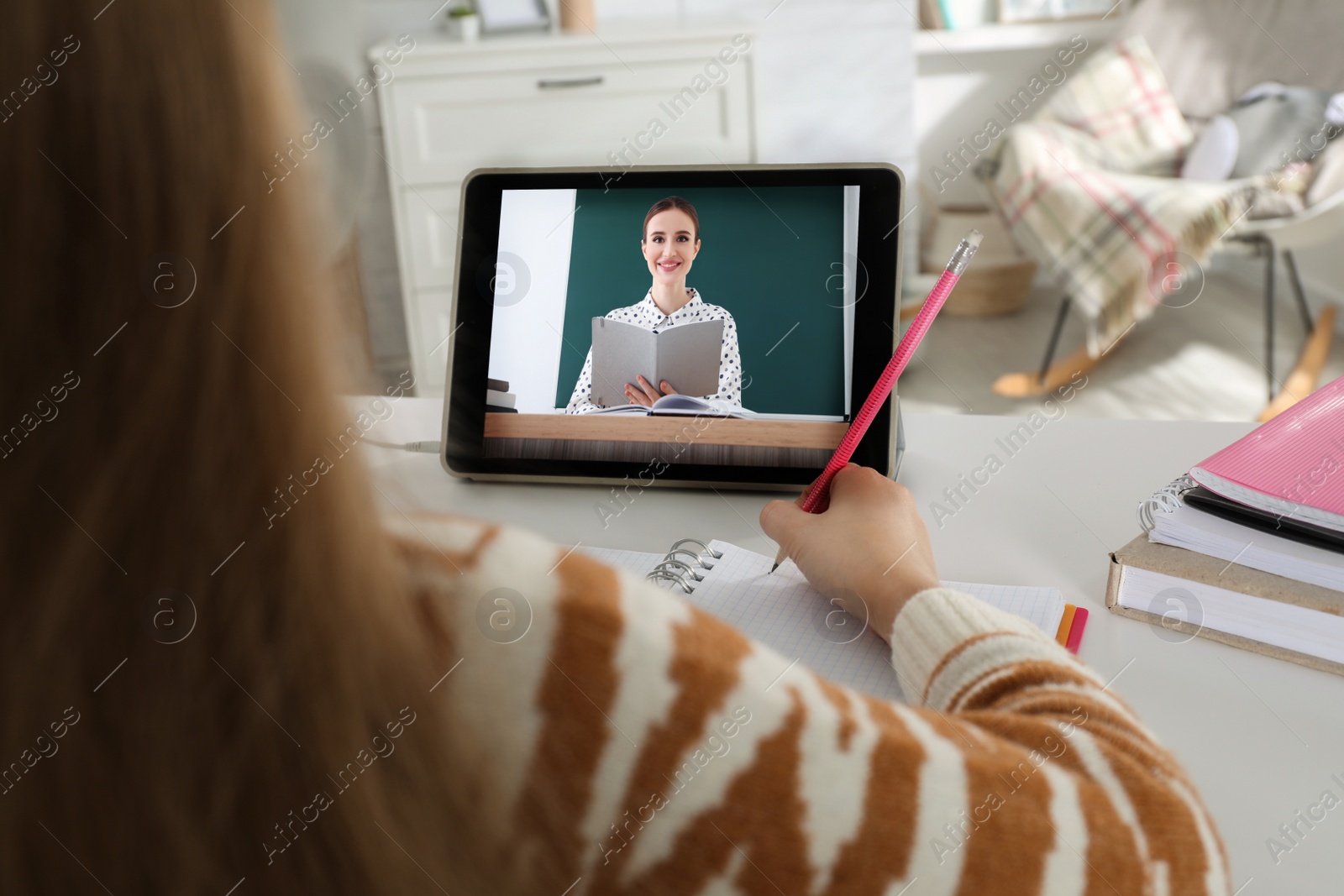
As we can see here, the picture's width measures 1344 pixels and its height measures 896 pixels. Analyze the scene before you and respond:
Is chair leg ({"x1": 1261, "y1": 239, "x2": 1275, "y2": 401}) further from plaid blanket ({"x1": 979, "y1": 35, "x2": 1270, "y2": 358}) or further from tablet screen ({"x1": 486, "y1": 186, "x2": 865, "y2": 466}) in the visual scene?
tablet screen ({"x1": 486, "y1": 186, "x2": 865, "y2": 466})

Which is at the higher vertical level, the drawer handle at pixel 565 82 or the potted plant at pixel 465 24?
the potted plant at pixel 465 24

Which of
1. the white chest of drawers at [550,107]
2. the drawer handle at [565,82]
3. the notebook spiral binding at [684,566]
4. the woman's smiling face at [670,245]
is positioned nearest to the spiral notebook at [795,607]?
the notebook spiral binding at [684,566]

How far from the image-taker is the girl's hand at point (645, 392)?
743 mm

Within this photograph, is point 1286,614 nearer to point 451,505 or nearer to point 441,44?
point 451,505

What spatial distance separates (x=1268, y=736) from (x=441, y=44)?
240 cm

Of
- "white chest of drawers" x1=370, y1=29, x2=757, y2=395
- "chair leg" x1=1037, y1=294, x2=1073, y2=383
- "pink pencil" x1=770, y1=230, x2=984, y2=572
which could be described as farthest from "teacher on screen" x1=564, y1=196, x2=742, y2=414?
"chair leg" x1=1037, y1=294, x2=1073, y2=383

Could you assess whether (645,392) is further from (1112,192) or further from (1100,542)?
(1112,192)

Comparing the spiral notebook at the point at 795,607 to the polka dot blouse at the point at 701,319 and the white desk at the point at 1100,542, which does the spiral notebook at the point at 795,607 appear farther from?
the polka dot blouse at the point at 701,319

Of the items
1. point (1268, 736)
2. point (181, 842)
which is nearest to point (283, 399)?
point (181, 842)

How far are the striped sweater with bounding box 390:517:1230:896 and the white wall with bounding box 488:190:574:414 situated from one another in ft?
1.52

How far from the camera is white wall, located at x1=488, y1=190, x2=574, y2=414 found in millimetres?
758

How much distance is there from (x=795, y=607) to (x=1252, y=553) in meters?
0.26

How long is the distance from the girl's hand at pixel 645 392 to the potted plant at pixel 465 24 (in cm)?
203

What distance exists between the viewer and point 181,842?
0.90 feet
